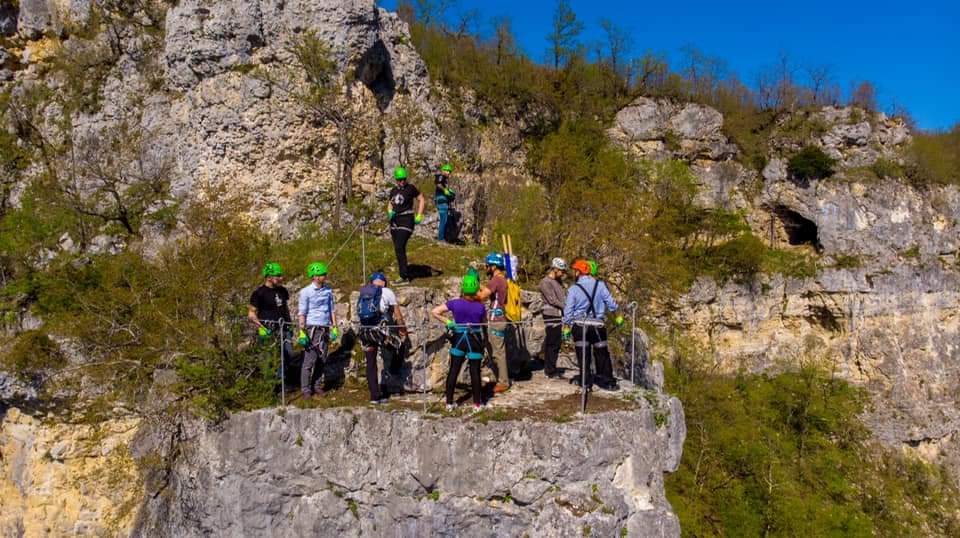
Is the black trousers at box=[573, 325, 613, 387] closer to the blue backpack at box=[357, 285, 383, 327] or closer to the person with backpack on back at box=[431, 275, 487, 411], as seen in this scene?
the person with backpack on back at box=[431, 275, 487, 411]

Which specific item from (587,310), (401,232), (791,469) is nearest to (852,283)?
(791,469)

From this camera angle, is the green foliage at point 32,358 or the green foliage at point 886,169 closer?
the green foliage at point 32,358

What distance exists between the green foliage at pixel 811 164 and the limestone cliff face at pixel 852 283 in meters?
0.37

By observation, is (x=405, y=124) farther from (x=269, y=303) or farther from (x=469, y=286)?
(x=469, y=286)

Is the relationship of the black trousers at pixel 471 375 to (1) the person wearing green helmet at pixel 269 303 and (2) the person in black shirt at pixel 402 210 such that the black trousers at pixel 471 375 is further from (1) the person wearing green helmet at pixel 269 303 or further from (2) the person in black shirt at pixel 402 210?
(2) the person in black shirt at pixel 402 210

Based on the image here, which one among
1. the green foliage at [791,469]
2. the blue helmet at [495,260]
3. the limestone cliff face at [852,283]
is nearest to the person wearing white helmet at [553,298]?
the blue helmet at [495,260]

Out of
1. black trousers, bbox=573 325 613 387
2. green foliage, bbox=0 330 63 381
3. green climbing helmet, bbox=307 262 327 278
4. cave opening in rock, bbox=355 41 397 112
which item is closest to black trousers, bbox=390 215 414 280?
green climbing helmet, bbox=307 262 327 278

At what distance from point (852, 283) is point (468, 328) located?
20.9 meters

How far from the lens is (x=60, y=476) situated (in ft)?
33.2

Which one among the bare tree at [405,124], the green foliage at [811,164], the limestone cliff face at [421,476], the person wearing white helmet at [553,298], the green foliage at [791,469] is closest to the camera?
the limestone cliff face at [421,476]

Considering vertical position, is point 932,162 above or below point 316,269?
above

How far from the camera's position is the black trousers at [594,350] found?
8016 millimetres

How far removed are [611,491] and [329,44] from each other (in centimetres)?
1339

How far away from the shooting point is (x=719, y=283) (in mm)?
22719
